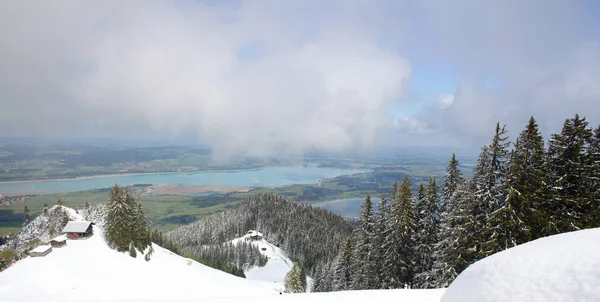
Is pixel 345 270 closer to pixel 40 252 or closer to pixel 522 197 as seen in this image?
pixel 522 197

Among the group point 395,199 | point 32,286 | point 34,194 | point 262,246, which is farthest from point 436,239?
point 34,194

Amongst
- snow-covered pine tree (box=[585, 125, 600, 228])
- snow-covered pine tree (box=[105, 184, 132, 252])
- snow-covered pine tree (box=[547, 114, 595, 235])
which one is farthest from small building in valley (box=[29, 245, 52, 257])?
snow-covered pine tree (box=[585, 125, 600, 228])

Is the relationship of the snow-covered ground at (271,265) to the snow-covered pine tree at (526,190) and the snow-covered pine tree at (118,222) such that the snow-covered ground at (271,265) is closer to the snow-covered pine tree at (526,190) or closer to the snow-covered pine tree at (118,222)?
the snow-covered pine tree at (118,222)

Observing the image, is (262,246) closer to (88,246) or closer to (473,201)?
(88,246)

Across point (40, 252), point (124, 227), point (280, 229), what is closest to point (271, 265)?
point (280, 229)

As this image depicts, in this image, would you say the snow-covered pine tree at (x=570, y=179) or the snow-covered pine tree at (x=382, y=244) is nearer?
the snow-covered pine tree at (x=570, y=179)

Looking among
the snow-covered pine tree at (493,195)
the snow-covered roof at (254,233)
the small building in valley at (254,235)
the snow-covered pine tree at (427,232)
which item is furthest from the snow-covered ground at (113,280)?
the snow-covered roof at (254,233)
